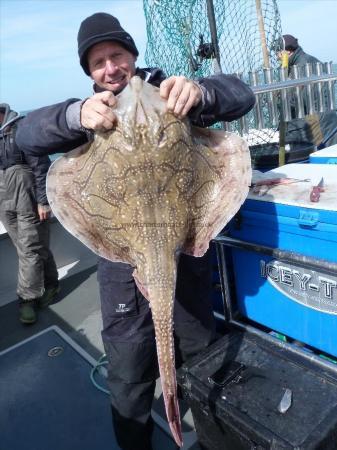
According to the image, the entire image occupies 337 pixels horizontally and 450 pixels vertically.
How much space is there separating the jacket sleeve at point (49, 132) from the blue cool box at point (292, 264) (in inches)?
47.5

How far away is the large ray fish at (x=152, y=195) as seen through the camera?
5.22 feet

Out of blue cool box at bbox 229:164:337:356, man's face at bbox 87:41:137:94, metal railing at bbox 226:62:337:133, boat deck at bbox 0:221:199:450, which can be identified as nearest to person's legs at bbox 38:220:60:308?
boat deck at bbox 0:221:199:450

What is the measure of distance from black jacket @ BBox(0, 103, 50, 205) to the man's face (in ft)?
8.11

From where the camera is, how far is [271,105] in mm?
3537

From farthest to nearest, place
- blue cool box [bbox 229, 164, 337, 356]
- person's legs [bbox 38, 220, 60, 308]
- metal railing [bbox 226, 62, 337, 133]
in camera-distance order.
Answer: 1. person's legs [bbox 38, 220, 60, 308]
2. metal railing [bbox 226, 62, 337, 133]
3. blue cool box [bbox 229, 164, 337, 356]

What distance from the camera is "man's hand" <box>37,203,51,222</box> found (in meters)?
4.49

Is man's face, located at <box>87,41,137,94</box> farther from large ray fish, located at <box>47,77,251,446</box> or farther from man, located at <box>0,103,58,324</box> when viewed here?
man, located at <box>0,103,58,324</box>

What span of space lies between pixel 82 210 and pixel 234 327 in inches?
62.9

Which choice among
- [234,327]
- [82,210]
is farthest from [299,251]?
[82,210]

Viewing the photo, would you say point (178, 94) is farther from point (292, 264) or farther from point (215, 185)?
point (292, 264)

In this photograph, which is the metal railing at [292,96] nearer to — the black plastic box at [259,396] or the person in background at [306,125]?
the person in background at [306,125]

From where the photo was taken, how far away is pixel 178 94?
1.60 m

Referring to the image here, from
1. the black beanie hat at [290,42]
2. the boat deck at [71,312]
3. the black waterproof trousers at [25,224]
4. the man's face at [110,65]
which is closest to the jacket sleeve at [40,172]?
the black waterproof trousers at [25,224]

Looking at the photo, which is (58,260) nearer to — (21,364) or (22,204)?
(22,204)
